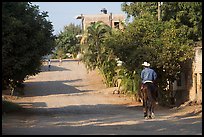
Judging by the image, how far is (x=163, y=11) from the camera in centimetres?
2556

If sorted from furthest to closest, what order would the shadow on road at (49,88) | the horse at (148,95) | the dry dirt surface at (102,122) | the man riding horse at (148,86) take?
the shadow on road at (49,88) < the horse at (148,95) < the man riding horse at (148,86) < the dry dirt surface at (102,122)

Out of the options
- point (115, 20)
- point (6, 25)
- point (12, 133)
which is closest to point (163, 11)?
point (6, 25)

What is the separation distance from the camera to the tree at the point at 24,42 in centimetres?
1475

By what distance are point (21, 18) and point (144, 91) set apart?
472cm

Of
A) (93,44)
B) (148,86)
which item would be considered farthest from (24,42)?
(93,44)

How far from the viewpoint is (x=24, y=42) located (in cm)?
1544

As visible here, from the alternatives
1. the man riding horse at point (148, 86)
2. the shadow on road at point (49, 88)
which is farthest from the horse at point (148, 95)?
the shadow on road at point (49, 88)

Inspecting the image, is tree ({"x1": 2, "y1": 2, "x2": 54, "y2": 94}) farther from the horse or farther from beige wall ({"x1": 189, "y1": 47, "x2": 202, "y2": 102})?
beige wall ({"x1": 189, "y1": 47, "x2": 202, "y2": 102})

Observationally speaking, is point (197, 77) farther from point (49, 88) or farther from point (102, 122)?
point (49, 88)

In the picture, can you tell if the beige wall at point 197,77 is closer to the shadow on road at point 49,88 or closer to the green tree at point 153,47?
the green tree at point 153,47

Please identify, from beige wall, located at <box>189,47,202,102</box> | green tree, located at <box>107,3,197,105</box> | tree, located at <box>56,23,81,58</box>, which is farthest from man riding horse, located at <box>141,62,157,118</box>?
tree, located at <box>56,23,81,58</box>

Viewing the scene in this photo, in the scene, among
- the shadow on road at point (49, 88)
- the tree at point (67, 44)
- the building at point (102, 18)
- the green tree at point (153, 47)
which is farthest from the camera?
the tree at point (67, 44)

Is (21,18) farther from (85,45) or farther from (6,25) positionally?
(85,45)

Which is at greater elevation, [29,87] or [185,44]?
[185,44]
